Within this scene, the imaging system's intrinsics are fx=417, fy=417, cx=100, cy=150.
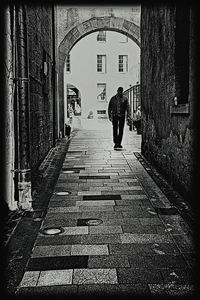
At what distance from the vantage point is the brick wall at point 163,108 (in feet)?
20.2

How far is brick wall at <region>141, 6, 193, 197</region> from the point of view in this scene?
6150 mm

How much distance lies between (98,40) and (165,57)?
34.4 metres

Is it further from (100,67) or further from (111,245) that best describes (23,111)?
(100,67)

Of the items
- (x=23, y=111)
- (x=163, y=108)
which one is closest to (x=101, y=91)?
(x=163, y=108)

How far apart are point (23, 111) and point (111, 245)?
2342 millimetres

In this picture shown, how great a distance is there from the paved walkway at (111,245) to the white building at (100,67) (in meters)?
34.1

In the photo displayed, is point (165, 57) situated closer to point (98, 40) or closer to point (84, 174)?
point (84, 174)

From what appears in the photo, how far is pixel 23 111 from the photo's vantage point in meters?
5.66

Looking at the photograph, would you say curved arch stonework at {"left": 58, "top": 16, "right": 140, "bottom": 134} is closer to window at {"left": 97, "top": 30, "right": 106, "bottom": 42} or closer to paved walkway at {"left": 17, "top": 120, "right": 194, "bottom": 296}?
paved walkway at {"left": 17, "top": 120, "right": 194, "bottom": 296}

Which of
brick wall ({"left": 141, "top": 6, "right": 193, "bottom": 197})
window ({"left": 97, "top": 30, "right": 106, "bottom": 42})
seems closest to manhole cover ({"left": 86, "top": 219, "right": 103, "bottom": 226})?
brick wall ({"left": 141, "top": 6, "right": 193, "bottom": 197})

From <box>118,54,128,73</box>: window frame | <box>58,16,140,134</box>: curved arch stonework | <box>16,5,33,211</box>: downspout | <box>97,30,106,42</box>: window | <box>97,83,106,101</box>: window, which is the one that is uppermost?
<box>97,30,106,42</box>: window

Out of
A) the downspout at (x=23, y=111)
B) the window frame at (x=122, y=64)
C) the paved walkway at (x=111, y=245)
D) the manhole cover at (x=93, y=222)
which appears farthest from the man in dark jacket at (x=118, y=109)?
the window frame at (x=122, y=64)

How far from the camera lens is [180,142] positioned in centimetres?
637

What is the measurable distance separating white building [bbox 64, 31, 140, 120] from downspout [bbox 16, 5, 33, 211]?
35.2 metres
